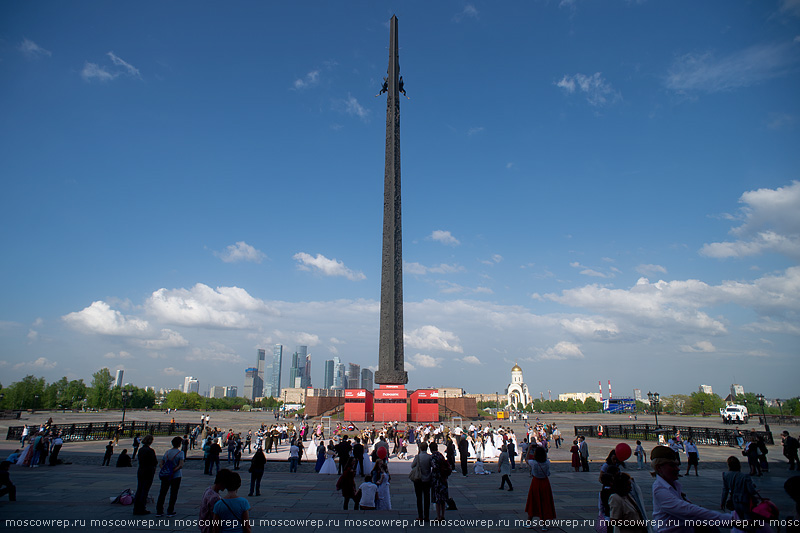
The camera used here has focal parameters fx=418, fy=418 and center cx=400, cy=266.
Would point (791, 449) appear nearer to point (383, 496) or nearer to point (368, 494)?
point (383, 496)

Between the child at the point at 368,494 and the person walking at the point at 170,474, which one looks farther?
the child at the point at 368,494

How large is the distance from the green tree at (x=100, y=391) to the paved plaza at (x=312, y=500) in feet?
301

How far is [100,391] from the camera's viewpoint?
91.7 m

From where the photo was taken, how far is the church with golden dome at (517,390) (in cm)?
13850

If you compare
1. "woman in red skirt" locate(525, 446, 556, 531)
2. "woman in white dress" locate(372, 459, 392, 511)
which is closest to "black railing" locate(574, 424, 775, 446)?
"woman in red skirt" locate(525, 446, 556, 531)

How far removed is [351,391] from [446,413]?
56.3ft

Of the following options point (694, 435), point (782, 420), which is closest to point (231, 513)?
point (694, 435)

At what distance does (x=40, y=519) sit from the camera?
8.52 metres

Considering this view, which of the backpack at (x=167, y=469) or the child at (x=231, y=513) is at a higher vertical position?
the child at (x=231, y=513)

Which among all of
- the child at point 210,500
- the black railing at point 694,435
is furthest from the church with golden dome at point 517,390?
the child at point 210,500

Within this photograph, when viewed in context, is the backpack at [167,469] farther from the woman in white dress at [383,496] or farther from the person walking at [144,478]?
the woman in white dress at [383,496]

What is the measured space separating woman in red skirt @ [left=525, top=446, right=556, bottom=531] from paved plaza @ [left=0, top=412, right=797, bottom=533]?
395 mm

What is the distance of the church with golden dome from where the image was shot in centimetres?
13850

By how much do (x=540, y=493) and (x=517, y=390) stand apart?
143m
